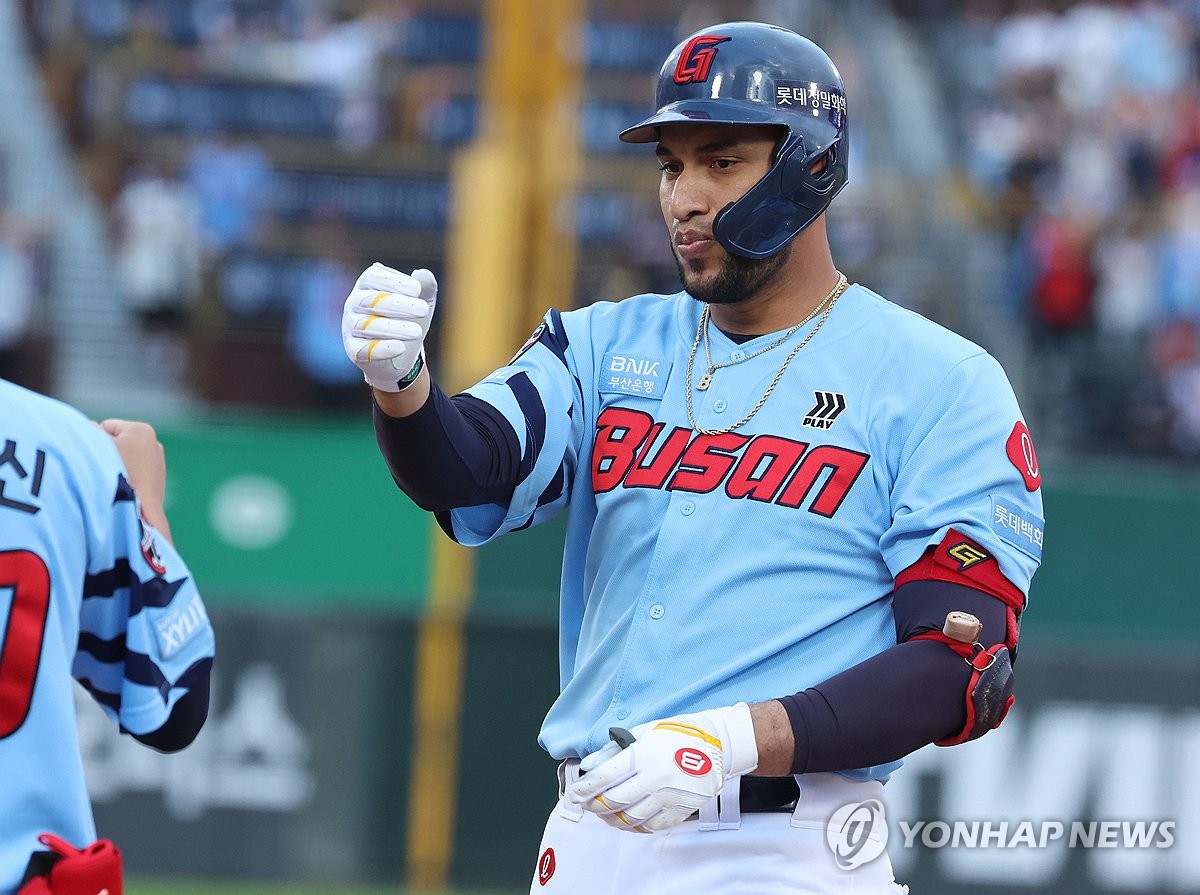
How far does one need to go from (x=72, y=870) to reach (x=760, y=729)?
3.52ft

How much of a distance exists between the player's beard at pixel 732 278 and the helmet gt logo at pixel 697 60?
1.06ft

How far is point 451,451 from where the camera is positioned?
127 inches

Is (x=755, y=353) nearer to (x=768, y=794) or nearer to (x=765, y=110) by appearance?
(x=765, y=110)

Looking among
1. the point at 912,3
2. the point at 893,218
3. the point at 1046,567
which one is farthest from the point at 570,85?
the point at 1046,567

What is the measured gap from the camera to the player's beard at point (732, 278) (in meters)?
3.42

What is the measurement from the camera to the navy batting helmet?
337cm

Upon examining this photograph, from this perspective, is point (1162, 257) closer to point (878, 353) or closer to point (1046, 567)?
point (1046, 567)

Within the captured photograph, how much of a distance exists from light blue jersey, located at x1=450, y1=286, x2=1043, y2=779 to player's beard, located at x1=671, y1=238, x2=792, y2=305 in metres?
0.11

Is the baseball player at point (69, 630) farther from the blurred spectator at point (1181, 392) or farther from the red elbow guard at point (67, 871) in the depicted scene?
the blurred spectator at point (1181, 392)

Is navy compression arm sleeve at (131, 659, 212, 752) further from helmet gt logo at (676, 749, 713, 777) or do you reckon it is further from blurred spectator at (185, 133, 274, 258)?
blurred spectator at (185, 133, 274, 258)

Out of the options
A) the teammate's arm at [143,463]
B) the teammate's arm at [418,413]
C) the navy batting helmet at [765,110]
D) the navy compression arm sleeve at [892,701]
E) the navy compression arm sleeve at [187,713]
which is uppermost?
the navy batting helmet at [765,110]

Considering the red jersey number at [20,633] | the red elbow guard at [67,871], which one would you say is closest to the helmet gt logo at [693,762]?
the red elbow guard at [67,871]

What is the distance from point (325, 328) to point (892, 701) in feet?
37.4

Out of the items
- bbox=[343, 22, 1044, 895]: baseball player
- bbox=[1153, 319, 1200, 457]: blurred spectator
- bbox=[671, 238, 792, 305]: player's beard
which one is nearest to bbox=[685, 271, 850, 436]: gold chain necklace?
bbox=[343, 22, 1044, 895]: baseball player
